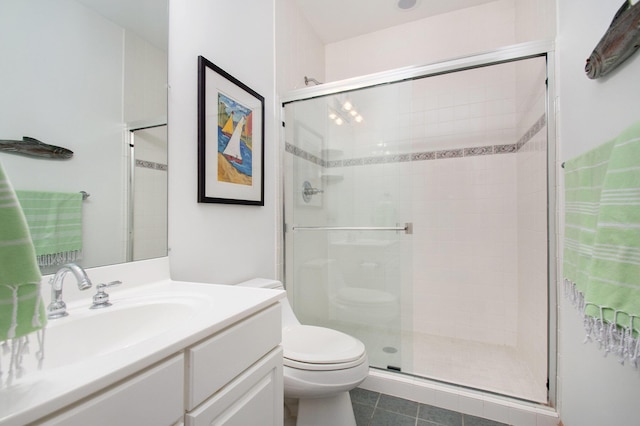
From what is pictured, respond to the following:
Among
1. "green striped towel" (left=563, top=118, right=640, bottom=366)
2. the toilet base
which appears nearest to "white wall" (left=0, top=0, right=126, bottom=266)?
the toilet base

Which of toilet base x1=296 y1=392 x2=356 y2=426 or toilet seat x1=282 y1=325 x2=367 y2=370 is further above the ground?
toilet seat x1=282 y1=325 x2=367 y2=370

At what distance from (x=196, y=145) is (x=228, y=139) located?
21cm

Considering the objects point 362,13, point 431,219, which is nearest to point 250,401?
point 431,219

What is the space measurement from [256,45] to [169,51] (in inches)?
28.1

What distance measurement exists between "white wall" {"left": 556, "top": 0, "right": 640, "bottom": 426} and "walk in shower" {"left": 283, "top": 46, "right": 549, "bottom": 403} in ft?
0.65

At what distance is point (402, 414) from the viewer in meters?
1.48

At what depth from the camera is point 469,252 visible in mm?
2332

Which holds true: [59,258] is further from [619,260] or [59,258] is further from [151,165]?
[619,260]

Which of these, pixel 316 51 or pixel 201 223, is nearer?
pixel 201 223

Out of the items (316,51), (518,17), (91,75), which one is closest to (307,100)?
(316,51)

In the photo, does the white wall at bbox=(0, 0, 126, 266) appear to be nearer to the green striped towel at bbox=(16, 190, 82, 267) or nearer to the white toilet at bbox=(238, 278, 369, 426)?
the green striped towel at bbox=(16, 190, 82, 267)

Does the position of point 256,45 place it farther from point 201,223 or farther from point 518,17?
point 518,17

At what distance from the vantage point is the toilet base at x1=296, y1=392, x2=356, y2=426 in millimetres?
1262

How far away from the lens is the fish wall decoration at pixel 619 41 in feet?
2.33
